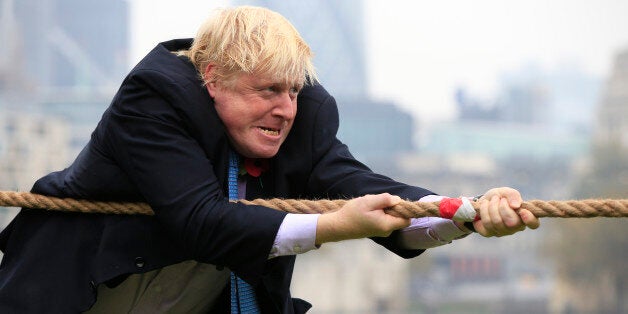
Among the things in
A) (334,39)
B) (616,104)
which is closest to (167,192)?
(616,104)

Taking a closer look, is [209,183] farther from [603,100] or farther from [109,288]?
[603,100]

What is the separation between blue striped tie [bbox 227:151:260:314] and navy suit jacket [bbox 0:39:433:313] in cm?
2

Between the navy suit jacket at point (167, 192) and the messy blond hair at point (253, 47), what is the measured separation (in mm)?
91

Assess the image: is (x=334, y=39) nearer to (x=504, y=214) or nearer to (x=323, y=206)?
(x=323, y=206)

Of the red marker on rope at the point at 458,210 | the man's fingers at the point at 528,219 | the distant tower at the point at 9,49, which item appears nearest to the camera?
the man's fingers at the point at 528,219

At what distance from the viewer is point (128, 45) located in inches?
5935

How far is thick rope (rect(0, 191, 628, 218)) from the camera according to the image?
3234 mm

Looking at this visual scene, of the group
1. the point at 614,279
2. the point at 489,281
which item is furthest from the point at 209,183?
the point at 489,281

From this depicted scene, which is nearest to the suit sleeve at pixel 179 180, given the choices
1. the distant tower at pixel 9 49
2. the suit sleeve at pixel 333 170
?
the suit sleeve at pixel 333 170

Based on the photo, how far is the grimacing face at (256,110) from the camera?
3.44m

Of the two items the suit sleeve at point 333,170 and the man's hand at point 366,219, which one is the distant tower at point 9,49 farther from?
the man's hand at point 366,219

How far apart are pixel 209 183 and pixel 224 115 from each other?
0.77ft

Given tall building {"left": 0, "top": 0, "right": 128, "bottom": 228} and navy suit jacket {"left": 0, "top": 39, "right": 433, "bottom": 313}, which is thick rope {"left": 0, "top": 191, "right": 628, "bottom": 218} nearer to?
navy suit jacket {"left": 0, "top": 39, "right": 433, "bottom": 313}

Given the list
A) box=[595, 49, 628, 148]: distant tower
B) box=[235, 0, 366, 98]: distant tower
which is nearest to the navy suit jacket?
box=[595, 49, 628, 148]: distant tower
